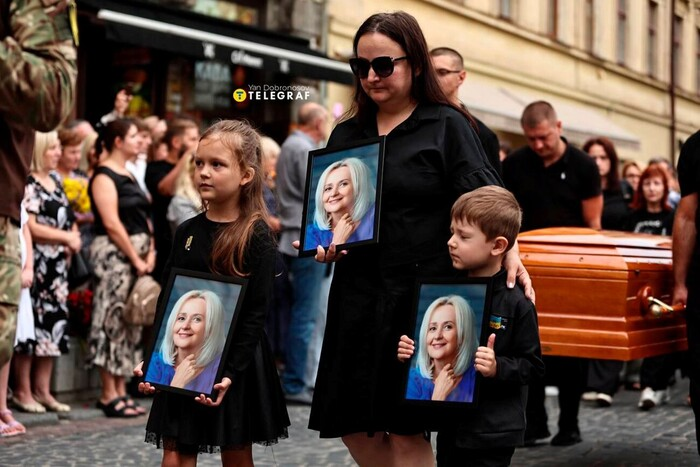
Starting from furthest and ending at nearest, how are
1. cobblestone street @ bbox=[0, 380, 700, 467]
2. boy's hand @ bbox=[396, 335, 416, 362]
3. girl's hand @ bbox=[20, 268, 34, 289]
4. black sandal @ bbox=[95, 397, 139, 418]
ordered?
black sandal @ bbox=[95, 397, 139, 418]
girl's hand @ bbox=[20, 268, 34, 289]
cobblestone street @ bbox=[0, 380, 700, 467]
boy's hand @ bbox=[396, 335, 416, 362]

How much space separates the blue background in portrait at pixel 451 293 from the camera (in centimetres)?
425

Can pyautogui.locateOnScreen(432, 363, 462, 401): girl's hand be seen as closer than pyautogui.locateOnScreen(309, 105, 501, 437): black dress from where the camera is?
Yes

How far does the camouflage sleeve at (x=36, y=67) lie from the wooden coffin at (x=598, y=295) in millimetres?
3599

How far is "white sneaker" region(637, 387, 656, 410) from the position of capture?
9789mm

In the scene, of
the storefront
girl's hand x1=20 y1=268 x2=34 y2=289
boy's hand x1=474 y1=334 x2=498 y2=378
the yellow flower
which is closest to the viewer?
boy's hand x1=474 y1=334 x2=498 y2=378

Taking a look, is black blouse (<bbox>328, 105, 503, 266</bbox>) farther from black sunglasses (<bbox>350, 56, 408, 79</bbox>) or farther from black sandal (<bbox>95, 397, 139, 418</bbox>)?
black sandal (<bbox>95, 397, 139, 418</bbox>)

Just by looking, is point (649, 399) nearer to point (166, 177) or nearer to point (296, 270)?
point (296, 270)

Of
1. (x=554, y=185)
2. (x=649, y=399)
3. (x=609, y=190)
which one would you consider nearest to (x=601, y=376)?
(x=649, y=399)

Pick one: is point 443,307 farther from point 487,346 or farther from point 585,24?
point 585,24

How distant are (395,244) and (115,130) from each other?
4664mm

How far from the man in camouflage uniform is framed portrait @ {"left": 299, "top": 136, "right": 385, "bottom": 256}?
1.33 meters

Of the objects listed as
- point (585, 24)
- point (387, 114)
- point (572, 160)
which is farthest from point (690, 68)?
point (387, 114)

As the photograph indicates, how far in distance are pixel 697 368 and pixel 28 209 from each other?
4.34 metres

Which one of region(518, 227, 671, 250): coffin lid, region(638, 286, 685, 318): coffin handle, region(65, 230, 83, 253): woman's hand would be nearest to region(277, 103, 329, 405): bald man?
region(65, 230, 83, 253): woman's hand
